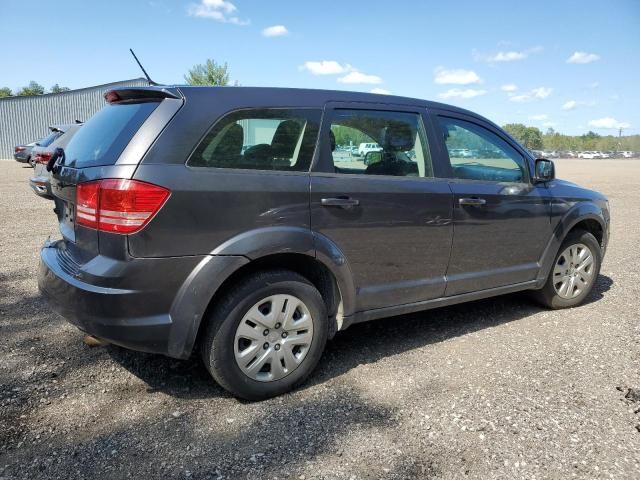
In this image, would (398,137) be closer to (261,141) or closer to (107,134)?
(261,141)

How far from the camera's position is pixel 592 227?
4.90 meters

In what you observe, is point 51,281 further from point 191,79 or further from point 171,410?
point 191,79

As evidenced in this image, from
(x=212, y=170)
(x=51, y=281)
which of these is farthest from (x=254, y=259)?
(x=51, y=281)

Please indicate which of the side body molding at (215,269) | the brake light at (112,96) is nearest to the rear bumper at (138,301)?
the side body molding at (215,269)

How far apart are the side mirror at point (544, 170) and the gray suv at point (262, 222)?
51 centimetres

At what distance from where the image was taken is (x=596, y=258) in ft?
15.9

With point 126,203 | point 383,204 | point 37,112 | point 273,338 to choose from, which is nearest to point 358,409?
point 273,338

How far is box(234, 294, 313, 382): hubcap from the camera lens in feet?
9.51

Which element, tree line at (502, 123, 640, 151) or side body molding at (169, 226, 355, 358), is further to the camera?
tree line at (502, 123, 640, 151)

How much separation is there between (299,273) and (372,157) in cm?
94

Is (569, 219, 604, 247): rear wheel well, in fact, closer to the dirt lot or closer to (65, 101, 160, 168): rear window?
the dirt lot

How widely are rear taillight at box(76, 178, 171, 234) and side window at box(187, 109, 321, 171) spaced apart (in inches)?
10.9

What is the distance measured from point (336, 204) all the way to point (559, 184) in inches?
98.8

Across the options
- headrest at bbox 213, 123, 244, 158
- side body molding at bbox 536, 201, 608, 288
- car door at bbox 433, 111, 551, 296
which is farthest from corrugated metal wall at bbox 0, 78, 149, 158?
headrest at bbox 213, 123, 244, 158
